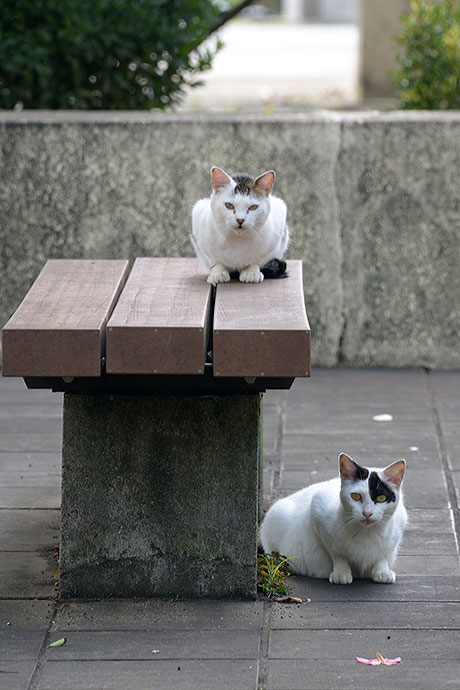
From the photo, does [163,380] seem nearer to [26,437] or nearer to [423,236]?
[26,437]

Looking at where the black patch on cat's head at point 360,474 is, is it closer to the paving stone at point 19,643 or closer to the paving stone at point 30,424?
the paving stone at point 19,643

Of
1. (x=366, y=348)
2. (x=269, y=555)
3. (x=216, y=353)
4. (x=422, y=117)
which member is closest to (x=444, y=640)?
(x=269, y=555)

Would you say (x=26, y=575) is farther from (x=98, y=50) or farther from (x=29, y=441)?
(x=98, y=50)

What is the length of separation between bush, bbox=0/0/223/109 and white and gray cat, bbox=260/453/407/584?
150 inches

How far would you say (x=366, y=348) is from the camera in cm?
604

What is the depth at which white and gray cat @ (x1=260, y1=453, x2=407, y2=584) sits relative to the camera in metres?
3.40

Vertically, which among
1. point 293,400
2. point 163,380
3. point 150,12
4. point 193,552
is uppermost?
point 150,12

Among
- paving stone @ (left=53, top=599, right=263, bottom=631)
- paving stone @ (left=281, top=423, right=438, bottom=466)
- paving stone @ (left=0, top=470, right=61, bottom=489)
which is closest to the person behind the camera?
paving stone @ (left=53, top=599, right=263, bottom=631)

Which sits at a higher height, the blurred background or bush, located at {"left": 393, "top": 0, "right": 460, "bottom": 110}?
bush, located at {"left": 393, "top": 0, "right": 460, "bottom": 110}

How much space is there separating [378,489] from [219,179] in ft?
3.70

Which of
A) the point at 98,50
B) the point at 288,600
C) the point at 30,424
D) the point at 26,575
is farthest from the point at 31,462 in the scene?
the point at 98,50

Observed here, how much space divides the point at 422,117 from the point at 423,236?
2.08 ft

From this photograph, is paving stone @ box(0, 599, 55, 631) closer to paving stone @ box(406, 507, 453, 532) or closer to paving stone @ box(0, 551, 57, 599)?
paving stone @ box(0, 551, 57, 599)

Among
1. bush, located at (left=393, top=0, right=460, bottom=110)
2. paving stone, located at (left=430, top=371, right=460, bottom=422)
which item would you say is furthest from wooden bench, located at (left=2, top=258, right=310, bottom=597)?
bush, located at (left=393, top=0, right=460, bottom=110)
